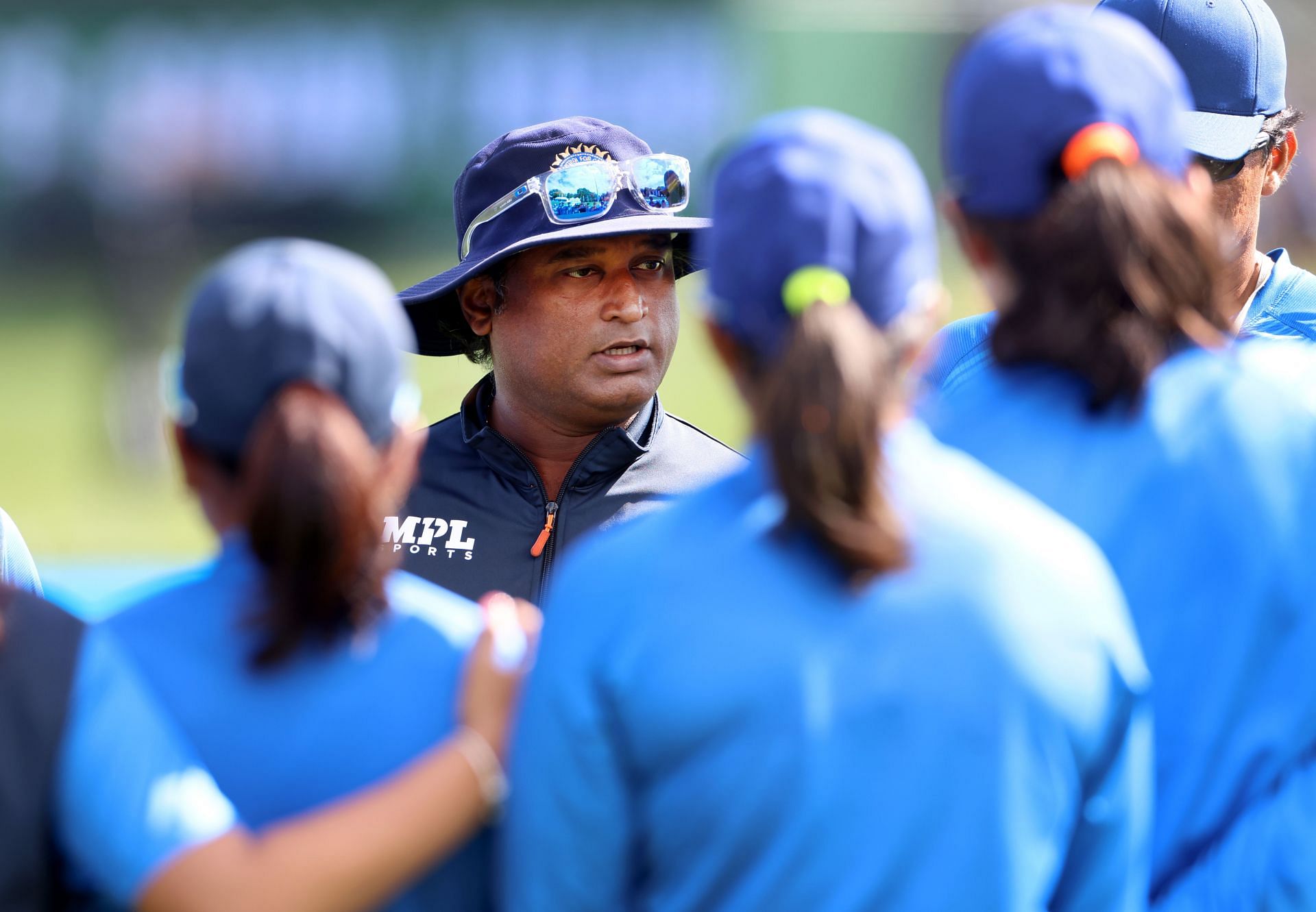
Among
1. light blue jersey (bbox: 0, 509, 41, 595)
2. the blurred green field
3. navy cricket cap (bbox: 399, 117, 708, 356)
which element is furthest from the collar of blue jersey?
the blurred green field

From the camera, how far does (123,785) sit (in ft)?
5.12

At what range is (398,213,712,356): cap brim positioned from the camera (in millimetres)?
3127

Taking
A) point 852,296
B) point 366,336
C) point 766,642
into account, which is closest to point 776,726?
point 766,642

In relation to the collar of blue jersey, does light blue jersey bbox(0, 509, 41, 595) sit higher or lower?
lower

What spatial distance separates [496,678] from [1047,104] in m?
0.90

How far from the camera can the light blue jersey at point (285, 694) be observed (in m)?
1.64

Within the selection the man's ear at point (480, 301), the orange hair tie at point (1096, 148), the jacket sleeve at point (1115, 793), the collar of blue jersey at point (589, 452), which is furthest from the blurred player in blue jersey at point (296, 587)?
the man's ear at point (480, 301)

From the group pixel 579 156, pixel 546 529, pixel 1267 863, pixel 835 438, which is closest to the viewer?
pixel 835 438

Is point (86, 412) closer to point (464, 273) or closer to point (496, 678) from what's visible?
point (464, 273)

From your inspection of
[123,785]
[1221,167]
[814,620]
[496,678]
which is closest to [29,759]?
[123,785]

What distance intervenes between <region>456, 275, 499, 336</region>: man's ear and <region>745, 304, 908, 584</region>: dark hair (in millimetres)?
1939

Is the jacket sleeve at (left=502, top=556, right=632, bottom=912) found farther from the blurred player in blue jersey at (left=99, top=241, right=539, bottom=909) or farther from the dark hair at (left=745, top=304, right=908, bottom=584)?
the dark hair at (left=745, top=304, right=908, bottom=584)

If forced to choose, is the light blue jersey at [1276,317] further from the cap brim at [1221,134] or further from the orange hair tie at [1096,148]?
the orange hair tie at [1096,148]

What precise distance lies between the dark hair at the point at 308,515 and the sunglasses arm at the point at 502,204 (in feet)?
5.24
